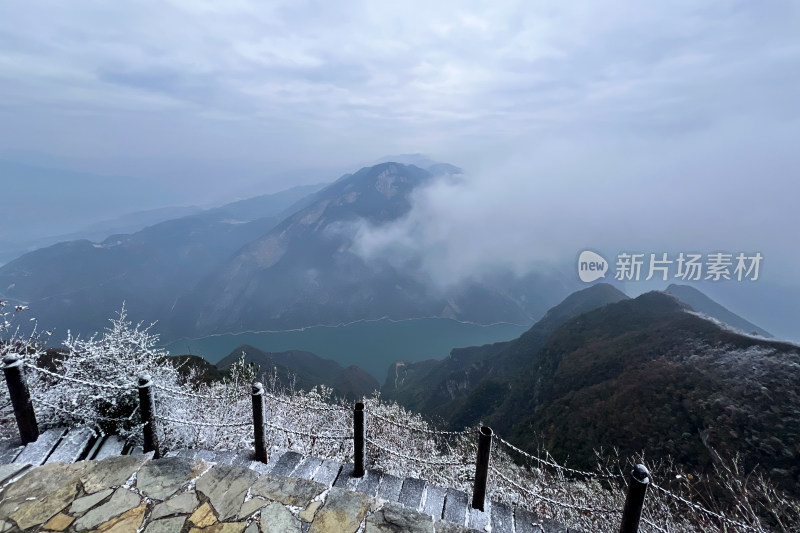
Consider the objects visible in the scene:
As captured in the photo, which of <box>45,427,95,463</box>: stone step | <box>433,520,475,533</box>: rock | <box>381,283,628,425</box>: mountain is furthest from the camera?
<box>381,283,628,425</box>: mountain

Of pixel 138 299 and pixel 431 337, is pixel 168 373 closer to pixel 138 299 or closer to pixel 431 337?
pixel 431 337

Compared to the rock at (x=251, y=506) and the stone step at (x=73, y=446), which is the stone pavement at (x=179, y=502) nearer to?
the rock at (x=251, y=506)

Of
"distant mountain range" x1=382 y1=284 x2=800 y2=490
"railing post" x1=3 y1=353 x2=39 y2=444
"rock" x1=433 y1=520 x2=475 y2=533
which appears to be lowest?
"distant mountain range" x1=382 y1=284 x2=800 y2=490

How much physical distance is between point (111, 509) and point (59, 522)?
17.5 inches

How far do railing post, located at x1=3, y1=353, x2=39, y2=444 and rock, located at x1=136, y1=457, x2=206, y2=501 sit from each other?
2.16 meters

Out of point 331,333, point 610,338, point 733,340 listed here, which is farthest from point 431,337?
point 733,340

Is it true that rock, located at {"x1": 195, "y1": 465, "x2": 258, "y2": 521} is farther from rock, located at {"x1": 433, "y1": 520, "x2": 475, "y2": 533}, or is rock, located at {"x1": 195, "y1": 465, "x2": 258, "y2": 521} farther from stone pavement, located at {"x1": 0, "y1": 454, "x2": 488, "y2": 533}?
rock, located at {"x1": 433, "y1": 520, "x2": 475, "y2": 533}

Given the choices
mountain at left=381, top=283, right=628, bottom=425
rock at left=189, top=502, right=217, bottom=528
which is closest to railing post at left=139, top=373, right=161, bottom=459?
rock at left=189, top=502, right=217, bottom=528

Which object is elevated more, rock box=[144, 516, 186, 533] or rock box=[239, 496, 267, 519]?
rock box=[144, 516, 186, 533]

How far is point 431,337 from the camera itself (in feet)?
531

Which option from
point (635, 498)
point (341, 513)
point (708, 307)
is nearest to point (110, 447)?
point (341, 513)

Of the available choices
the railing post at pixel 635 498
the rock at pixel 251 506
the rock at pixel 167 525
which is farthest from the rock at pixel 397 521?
the railing post at pixel 635 498

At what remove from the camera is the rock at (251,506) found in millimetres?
4016

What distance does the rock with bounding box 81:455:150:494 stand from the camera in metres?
4.36
